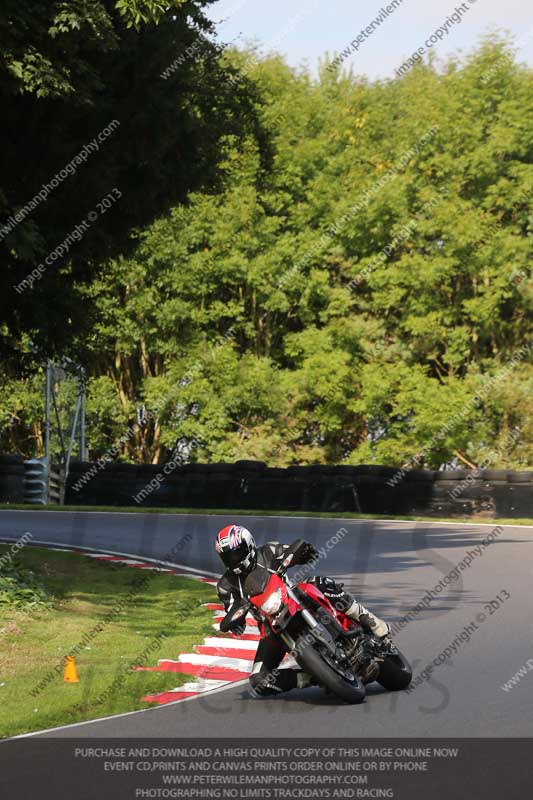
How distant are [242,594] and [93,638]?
3.49m

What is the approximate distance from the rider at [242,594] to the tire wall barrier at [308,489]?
17.8m

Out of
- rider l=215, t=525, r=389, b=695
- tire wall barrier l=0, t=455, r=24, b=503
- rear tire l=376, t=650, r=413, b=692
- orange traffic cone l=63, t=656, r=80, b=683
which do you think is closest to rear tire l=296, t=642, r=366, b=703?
rider l=215, t=525, r=389, b=695

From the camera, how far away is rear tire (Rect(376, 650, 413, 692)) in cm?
908

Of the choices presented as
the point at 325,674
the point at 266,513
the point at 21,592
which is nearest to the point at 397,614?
the point at 21,592

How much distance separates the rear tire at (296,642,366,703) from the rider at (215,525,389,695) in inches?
10.8

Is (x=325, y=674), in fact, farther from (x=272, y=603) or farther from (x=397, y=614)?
(x=397, y=614)

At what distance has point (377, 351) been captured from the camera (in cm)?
4447

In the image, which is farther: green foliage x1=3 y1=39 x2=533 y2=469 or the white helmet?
green foliage x1=3 y1=39 x2=533 y2=469

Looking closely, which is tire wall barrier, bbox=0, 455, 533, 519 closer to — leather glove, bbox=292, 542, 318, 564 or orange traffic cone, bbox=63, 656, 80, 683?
orange traffic cone, bbox=63, 656, 80, 683

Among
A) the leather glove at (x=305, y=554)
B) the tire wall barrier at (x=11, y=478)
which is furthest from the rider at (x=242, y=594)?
the tire wall barrier at (x=11, y=478)

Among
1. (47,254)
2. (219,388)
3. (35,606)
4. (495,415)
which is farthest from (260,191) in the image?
(35,606)

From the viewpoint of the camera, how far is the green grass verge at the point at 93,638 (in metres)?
9.12

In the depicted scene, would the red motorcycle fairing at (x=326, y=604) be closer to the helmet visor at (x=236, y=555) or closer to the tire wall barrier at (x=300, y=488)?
the helmet visor at (x=236, y=555)
